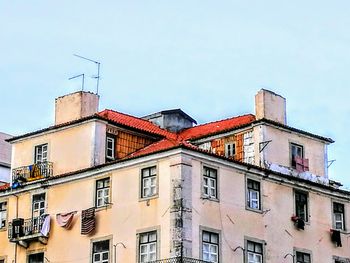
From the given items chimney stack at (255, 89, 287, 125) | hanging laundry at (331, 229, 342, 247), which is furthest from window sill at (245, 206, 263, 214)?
hanging laundry at (331, 229, 342, 247)

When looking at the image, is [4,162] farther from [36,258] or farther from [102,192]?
[102,192]

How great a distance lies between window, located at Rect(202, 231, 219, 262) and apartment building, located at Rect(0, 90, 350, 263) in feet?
0.20

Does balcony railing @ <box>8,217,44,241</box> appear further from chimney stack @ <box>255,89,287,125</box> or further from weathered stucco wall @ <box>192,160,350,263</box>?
chimney stack @ <box>255,89,287,125</box>

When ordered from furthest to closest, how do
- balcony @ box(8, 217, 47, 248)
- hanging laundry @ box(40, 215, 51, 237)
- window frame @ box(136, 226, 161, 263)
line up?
1. balcony @ box(8, 217, 47, 248)
2. hanging laundry @ box(40, 215, 51, 237)
3. window frame @ box(136, 226, 161, 263)

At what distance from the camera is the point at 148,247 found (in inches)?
2132

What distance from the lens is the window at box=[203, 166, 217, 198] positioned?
55250 mm

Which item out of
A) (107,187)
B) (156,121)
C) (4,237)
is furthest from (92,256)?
(156,121)

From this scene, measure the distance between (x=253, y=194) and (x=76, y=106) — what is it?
12.6 m

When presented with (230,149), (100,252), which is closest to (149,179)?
(100,252)

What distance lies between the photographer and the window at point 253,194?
5766cm

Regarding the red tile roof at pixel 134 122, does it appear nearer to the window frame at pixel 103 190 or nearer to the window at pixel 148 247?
the window frame at pixel 103 190

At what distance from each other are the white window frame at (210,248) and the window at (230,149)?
27.5ft

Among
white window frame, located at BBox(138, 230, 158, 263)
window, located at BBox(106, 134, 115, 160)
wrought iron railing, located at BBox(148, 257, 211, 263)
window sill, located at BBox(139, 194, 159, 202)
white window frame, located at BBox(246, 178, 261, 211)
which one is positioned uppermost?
window, located at BBox(106, 134, 115, 160)

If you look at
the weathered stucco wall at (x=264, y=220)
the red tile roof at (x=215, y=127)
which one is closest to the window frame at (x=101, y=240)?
the weathered stucco wall at (x=264, y=220)
